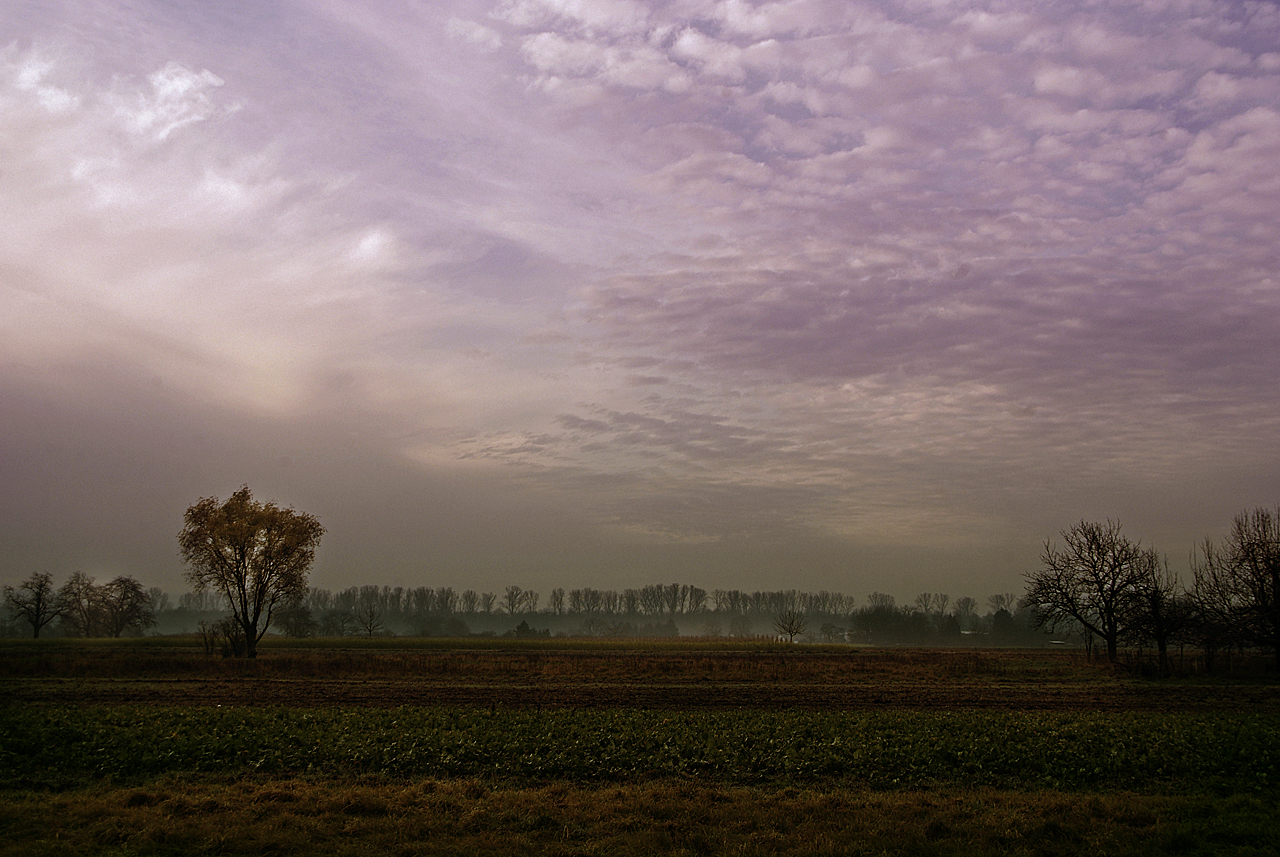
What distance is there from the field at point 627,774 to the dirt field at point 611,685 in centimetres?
45

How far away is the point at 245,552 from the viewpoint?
57000 mm

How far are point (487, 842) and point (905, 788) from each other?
9066mm

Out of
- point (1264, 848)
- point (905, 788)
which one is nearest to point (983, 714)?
point (905, 788)

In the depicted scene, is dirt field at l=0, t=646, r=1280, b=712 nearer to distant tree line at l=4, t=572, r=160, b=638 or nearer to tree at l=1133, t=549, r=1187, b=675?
tree at l=1133, t=549, r=1187, b=675

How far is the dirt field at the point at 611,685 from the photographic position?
28.5m

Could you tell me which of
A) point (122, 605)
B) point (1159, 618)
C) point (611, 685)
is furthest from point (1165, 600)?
point (122, 605)

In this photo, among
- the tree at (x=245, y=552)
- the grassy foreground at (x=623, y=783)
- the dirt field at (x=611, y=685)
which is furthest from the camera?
the tree at (x=245, y=552)

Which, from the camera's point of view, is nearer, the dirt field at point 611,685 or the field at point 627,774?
the field at point 627,774

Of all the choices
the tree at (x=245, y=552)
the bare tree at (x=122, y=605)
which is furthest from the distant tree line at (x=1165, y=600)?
the bare tree at (x=122, y=605)

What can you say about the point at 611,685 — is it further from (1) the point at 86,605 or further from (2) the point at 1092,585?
(1) the point at 86,605

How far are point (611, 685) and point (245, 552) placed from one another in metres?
36.7

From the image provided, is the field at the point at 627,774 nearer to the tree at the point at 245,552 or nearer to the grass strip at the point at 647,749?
the grass strip at the point at 647,749

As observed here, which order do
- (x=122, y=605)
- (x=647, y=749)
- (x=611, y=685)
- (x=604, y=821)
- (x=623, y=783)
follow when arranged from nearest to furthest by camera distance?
(x=604, y=821), (x=623, y=783), (x=647, y=749), (x=611, y=685), (x=122, y=605)

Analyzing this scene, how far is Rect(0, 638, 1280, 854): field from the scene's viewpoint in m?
11.8
